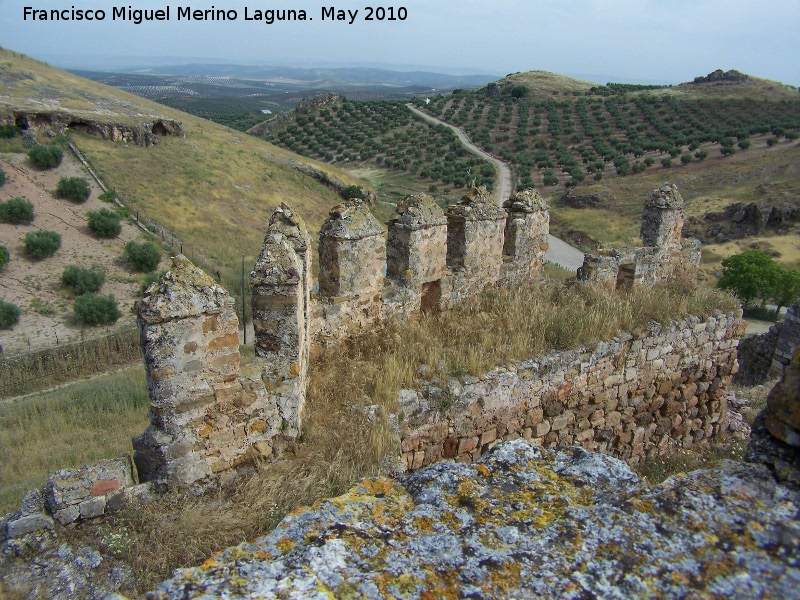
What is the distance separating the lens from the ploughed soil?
56.9 ft

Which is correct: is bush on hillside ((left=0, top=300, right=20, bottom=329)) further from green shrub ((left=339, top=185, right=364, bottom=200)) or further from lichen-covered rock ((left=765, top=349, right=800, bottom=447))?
green shrub ((left=339, top=185, right=364, bottom=200))

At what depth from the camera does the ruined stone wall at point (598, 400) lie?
5.40m

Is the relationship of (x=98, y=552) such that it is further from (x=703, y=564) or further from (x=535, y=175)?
(x=535, y=175)

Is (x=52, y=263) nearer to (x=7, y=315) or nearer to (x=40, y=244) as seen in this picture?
(x=40, y=244)

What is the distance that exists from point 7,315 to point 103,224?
7.23m

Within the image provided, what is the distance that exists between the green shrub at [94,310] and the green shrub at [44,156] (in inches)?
463

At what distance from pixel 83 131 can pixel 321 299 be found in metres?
31.6

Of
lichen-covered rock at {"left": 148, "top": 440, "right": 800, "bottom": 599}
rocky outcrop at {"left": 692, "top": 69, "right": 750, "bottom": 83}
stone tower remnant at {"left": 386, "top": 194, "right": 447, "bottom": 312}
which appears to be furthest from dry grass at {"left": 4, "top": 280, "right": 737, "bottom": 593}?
rocky outcrop at {"left": 692, "top": 69, "right": 750, "bottom": 83}

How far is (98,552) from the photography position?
346 cm

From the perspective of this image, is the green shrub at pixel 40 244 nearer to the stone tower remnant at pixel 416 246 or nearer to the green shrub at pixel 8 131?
the green shrub at pixel 8 131

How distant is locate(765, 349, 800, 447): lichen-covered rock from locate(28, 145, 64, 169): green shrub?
3048cm

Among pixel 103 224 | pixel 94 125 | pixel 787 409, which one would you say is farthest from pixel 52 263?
pixel 787 409

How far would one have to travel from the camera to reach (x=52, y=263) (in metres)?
20.8

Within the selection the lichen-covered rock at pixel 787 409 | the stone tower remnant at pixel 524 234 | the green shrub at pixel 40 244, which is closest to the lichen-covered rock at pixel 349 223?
the stone tower remnant at pixel 524 234
